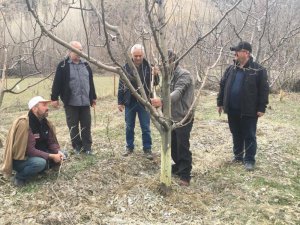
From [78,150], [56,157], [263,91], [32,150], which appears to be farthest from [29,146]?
[263,91]

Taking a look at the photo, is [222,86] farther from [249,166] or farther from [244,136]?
[249,166]

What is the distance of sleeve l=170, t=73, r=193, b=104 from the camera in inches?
188

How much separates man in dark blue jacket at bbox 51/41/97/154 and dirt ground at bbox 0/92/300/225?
539 mm

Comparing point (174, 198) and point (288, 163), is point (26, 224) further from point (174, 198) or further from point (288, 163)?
point (288, 163)

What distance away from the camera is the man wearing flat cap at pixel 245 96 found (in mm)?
5531

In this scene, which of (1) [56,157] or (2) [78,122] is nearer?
(1) [56,157]

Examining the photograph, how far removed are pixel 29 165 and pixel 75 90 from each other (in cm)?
159

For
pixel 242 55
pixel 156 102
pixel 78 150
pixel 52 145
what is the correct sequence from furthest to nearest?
1. pixel 78 150
2. pixel 242 55
3. pixel 52 145
4. pixel 156 102

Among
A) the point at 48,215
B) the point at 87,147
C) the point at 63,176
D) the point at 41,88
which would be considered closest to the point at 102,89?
the point at 41,88

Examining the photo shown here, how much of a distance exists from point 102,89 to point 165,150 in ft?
44.2

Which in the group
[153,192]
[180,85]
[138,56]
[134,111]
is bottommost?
[153,192]

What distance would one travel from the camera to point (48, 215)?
Result: 415 cm

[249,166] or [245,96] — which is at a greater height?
[245,96]

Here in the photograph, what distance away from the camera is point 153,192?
4.71 metres
